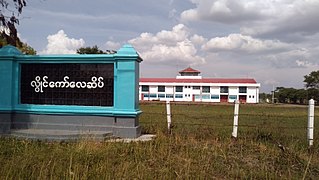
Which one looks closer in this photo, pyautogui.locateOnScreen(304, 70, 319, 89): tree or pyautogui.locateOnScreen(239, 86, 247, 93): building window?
pyautogui.locateOnScreen(239, 86, 247, 93): building window

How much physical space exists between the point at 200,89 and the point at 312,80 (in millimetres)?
27144

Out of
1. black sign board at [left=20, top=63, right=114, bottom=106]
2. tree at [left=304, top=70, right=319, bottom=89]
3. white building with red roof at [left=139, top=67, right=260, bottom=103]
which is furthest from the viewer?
tree at [left=304, top=70, right=319, bottom=89]

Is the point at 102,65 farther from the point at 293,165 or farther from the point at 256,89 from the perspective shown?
the point at 256,89

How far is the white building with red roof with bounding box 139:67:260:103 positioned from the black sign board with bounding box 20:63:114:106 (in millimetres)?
61298

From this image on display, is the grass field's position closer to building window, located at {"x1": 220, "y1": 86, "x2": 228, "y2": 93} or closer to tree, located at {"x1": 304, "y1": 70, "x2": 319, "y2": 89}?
building window, located at {"x1": 220, "y1": 86, "x2": 228, "y2": 93}

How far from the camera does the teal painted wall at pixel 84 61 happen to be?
409 inches

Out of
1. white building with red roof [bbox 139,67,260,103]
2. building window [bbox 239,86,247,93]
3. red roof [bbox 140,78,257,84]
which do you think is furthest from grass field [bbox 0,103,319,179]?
red roof [bbox 140,78,257,84]

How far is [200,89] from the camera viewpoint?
7538cm

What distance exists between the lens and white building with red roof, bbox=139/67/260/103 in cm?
7338

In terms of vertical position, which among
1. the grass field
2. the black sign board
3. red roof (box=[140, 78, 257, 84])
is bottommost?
the grass field

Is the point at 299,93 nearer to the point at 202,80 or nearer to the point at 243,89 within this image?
the point at 243,89

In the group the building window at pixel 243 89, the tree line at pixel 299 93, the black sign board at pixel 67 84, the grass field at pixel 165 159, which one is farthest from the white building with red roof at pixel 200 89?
the grass field at pixel 165 159

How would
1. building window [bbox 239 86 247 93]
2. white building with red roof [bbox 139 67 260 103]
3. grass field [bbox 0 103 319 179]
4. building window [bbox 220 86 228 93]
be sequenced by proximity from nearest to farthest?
grass field [bbox 0 103 319 179] < white building with red roof [bbox 139 67 260 103] < building window [bbox 239 86 247 93] < building window [bbox 220 86 228 93]

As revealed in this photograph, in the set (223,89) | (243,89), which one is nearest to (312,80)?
(243,89)
